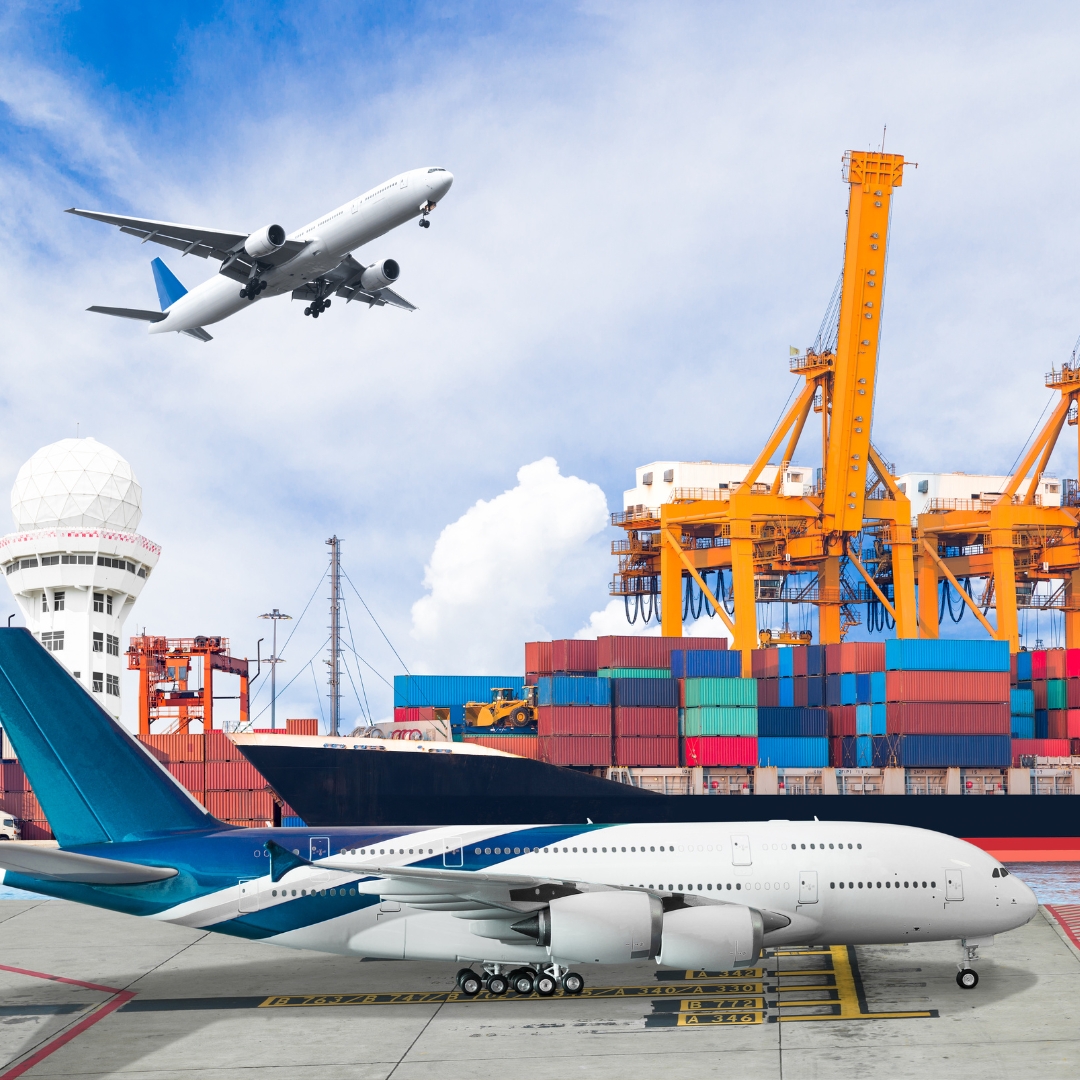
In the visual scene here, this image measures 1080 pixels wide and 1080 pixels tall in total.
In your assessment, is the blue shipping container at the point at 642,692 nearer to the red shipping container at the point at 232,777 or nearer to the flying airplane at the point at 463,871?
the red shipping container at the point at 232,777

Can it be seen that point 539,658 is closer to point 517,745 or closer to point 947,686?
point 517,745

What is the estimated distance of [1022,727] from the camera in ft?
236

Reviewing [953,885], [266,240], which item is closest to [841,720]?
[953,885]

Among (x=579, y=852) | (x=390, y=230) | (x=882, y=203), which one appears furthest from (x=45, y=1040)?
(x=882, y=203)

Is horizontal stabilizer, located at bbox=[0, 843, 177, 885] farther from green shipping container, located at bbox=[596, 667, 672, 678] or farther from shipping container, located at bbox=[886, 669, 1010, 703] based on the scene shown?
shipping container, located at bbox=[886, 669, 1010, 703]

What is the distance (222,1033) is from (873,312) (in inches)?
2382

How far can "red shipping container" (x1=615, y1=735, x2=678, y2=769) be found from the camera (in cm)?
6209

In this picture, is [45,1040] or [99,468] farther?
[99,468]

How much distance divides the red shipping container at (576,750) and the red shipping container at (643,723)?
126cm

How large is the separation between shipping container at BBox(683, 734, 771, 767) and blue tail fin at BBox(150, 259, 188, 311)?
35889 mm

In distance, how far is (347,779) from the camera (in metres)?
58.4

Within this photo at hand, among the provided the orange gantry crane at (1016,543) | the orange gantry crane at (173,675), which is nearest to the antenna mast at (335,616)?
the orange gantry crane at (173,675)

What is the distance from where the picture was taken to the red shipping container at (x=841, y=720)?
65.7 metres

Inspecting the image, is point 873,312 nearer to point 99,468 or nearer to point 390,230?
point 390,230
